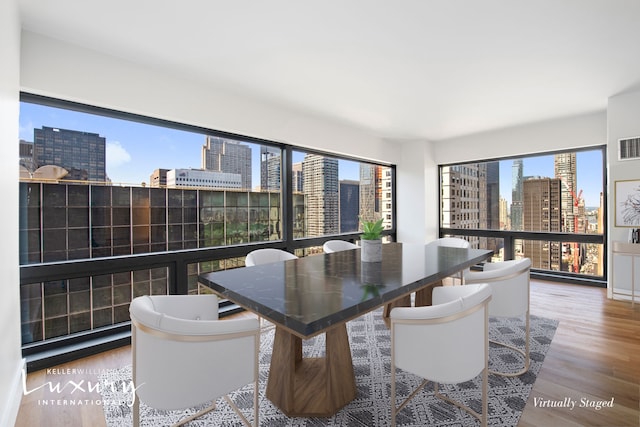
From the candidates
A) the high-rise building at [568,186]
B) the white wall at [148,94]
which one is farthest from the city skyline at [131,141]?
the high-rise building at [568,186]

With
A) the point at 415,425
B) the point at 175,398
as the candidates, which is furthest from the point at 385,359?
the point at 175,398

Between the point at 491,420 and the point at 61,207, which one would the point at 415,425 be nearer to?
the point at 491,420

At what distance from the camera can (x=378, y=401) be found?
1.81 metres

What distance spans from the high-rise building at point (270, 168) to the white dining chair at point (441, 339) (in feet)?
9.34

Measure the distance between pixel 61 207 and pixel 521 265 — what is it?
11.7 ft

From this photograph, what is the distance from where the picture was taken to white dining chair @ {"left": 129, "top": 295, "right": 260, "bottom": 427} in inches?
46.4

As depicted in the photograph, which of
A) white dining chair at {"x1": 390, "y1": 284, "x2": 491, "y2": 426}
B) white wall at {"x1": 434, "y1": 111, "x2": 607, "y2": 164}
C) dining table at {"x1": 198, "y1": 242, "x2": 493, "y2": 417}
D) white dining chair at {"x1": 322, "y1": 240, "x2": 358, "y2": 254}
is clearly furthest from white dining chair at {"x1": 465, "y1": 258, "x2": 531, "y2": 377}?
white wall at {"x1": 434, "y1": 111, "x2": 607, "y2": 164}

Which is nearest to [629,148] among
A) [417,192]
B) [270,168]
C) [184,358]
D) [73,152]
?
[417,192]

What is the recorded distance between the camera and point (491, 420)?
1.65 metres

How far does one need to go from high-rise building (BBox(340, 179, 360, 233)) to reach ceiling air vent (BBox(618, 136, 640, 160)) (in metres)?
3.47

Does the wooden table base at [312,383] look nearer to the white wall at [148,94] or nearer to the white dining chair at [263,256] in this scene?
the white dining chair at [263,256]

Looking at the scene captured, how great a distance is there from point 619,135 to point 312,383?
453 centimetres

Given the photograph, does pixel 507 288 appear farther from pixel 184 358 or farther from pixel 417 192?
pixel 417 192

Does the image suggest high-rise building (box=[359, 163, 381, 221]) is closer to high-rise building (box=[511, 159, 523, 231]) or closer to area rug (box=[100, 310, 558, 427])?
high-rise building (box=[511, 159, 523, 231])
